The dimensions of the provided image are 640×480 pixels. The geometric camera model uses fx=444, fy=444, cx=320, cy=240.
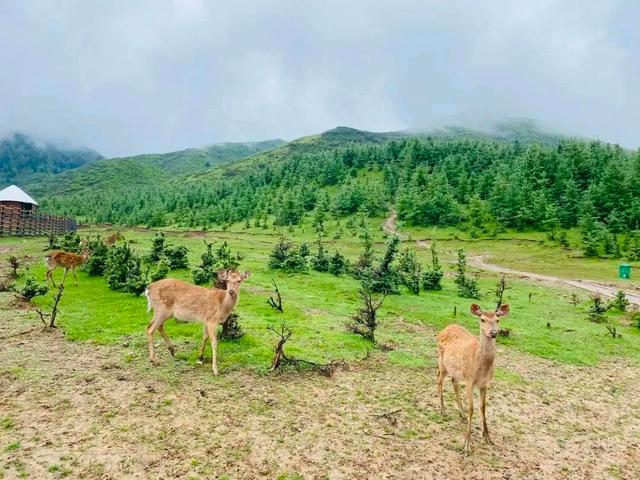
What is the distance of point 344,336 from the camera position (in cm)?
1756

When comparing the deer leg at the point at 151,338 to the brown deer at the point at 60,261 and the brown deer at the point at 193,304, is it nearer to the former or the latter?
the brown deer at the point at 193,304

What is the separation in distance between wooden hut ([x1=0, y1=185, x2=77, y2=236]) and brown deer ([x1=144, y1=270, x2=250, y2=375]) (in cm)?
4380

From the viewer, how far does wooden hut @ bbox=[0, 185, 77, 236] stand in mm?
58072

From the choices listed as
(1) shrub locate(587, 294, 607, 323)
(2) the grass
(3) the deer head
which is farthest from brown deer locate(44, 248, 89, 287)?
(1) shrub locate(587, 294, 607, 323)

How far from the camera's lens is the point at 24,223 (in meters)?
60.4

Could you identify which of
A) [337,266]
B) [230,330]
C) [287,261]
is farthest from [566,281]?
[230,330]

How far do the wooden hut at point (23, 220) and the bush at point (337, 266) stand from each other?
34388 millimetres

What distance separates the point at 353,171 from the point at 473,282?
4103 inches

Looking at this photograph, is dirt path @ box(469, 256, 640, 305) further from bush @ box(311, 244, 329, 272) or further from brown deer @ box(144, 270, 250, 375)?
brown deer @ box(144, 270, 250, 375)

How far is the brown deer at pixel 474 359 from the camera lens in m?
9.68

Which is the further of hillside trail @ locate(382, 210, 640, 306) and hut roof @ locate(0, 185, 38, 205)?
hut roof @ locate(0, 185, 38, 205)

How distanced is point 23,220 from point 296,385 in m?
62.5

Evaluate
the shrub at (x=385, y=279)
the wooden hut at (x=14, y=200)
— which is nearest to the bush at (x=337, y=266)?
the shrub at (x=385, y=279)

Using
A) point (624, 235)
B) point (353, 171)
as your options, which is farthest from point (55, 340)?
point (353, 171)
